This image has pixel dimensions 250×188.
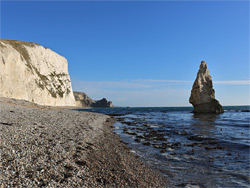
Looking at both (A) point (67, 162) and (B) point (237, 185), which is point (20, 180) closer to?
(A) point (67, 162)

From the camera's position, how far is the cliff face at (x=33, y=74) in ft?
167

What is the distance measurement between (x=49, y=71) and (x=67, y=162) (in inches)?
3423

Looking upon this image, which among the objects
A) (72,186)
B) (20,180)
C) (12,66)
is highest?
(12,66)

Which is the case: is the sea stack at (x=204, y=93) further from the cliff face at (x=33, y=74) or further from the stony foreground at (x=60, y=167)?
the cliff face at (x=33, y=74)

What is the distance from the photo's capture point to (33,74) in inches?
2613

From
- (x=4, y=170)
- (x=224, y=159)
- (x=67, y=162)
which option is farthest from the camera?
(x=224, y=159)

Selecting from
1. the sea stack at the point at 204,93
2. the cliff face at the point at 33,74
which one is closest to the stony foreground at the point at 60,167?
the cliff face at the point at 33,74

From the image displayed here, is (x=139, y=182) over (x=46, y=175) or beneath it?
beneath

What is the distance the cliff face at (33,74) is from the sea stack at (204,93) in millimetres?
62160

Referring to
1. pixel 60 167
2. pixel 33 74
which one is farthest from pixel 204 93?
pixel 33 74

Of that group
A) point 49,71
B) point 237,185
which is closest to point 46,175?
point 237,185

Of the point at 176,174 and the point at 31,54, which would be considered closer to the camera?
the point at 176,174

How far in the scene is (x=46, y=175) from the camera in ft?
20.1

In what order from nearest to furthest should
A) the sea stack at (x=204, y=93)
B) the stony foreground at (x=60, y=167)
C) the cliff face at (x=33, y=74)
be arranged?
the stony foreground at (x=60, y=167)
the cliff face at (x=33, y=74)
the sea stack at (x=204, y=93)
